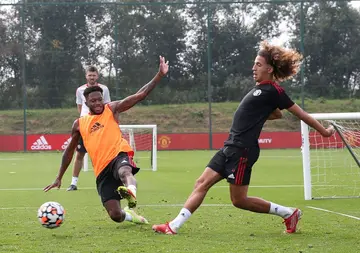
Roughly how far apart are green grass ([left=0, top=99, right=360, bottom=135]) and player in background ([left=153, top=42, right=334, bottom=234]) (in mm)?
24003

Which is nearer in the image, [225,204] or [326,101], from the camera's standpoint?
[225,204]

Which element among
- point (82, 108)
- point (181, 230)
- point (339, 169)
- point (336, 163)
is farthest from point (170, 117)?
point (181, 230)

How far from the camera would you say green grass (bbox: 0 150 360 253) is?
6.31m

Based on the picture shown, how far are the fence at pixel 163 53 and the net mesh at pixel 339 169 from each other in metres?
13.6

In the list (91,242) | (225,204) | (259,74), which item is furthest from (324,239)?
(225,204)

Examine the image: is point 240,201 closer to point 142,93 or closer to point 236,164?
point 236,164

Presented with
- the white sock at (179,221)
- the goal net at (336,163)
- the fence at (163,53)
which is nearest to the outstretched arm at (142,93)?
the white sock at (179,221)

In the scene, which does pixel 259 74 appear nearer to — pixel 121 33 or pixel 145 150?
pixel 145 150

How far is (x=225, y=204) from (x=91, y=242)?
3738 millimetres

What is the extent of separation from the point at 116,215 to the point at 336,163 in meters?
10.2

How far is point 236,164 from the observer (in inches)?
271

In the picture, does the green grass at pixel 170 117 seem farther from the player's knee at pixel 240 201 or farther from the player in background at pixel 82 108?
the player's knee at pixel 240 201

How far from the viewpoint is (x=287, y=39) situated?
31906mm

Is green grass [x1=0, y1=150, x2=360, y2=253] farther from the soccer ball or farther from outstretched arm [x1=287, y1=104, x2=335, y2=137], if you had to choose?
outstretched arm [x1=287, y1=104, x2=335, y2=137]
